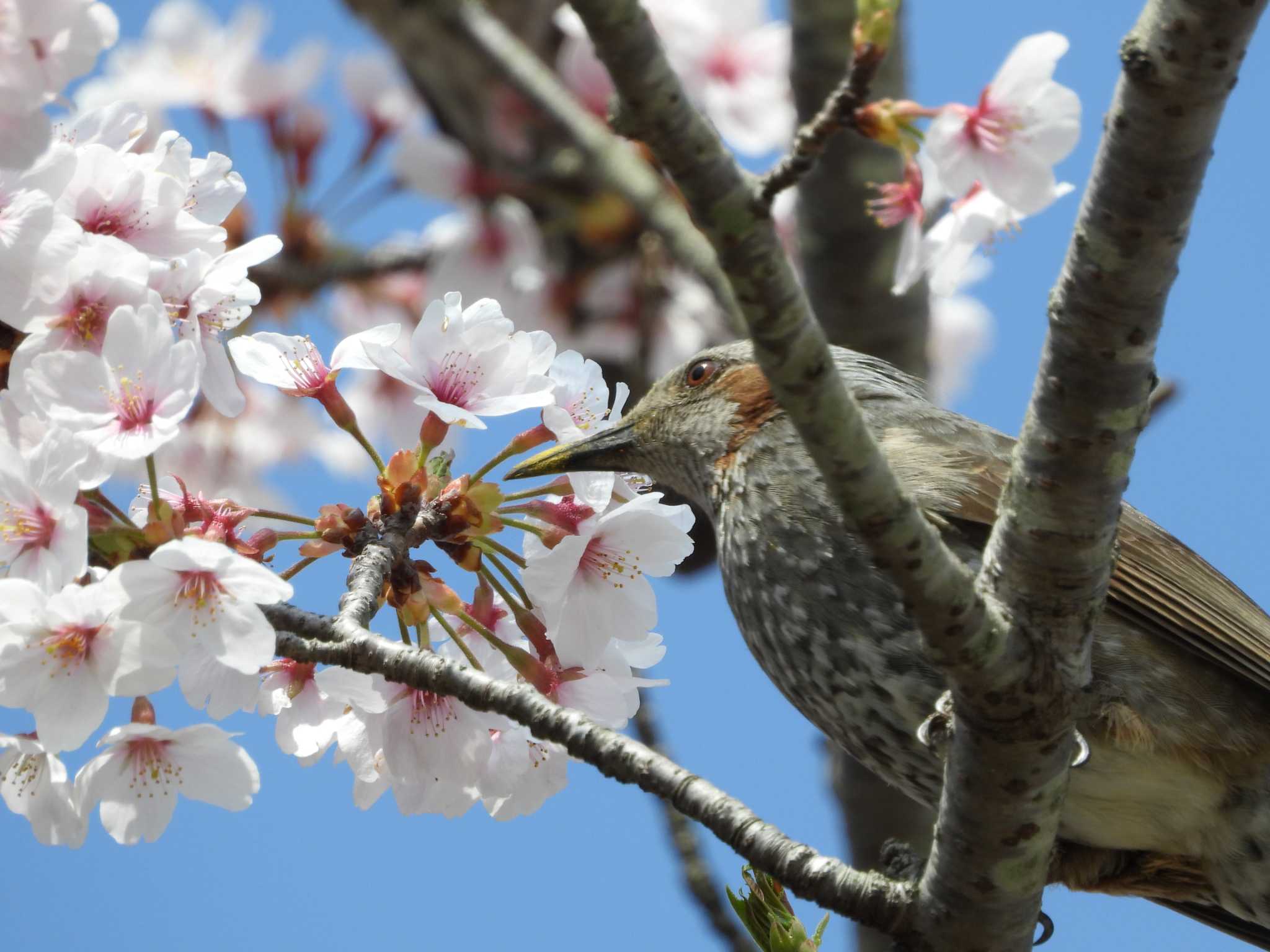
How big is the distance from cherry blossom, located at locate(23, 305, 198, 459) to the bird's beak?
1.05 metres

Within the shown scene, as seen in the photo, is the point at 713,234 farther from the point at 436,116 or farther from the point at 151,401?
the point at 436,116

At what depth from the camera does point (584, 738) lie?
6.56 feet


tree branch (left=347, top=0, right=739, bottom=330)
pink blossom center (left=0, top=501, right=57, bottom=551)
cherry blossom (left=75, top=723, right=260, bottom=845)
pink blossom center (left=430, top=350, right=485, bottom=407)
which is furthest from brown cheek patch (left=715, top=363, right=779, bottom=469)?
pink blossom center (left=0, top=501, right=57, bottom=551)

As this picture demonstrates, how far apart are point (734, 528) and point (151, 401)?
166 cm

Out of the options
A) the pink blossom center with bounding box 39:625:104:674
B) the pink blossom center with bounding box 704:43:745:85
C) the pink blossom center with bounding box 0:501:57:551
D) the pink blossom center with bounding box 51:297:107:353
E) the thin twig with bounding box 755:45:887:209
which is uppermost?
the pink blossom center with bounding box 704:43:745:85

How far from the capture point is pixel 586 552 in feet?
7.32

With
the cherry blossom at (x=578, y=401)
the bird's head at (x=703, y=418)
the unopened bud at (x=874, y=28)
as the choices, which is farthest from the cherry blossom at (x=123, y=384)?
the bird's head at (x=703, y=418)

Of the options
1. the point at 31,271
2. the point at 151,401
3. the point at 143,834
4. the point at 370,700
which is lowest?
the point at 143,834

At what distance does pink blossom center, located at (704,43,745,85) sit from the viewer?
5258mm

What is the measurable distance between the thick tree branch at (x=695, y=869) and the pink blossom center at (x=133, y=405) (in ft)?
6.46

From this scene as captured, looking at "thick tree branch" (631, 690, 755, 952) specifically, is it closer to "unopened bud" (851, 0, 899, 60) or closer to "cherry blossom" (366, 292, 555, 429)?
"cherry blossom" (366, 292, 555, 429)

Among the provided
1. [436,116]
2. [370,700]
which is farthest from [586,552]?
[436,116]

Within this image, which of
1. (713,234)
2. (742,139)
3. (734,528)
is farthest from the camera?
(742,139)

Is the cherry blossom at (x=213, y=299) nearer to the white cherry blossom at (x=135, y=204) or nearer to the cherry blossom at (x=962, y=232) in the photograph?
Result: the white cherry blossom at (x=135, y=204)
